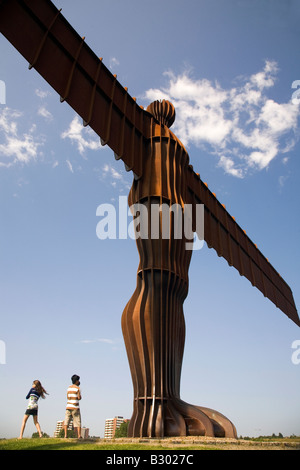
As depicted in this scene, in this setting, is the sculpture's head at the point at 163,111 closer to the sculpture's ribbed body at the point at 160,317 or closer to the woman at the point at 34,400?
the sculpture's ribbed body at the point at 160,317

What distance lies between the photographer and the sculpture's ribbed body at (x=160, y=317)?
9750mm

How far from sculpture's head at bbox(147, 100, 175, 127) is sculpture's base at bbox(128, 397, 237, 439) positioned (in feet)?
31.5

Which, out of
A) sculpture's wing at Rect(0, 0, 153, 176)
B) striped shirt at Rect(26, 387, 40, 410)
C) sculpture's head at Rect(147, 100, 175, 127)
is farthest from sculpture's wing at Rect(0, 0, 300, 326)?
striped shirt at Rect(26, 387, 40, 410)

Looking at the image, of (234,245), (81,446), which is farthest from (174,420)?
(234,245)

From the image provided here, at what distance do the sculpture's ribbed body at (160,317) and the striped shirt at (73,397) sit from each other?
237 centimetres

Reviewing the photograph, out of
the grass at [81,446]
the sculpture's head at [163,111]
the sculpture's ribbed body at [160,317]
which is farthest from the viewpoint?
the sculpture's head at [163,111]

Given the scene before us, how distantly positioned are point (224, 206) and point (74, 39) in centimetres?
929

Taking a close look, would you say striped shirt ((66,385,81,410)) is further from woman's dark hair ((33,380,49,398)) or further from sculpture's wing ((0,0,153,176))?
sculpture's wing ((0,0,153,176))

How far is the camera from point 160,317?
10.7 m

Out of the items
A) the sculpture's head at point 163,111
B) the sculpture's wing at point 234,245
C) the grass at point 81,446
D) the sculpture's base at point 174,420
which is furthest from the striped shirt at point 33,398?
the sculpture's head at point 163,111

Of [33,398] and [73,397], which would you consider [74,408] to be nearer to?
[73,397]

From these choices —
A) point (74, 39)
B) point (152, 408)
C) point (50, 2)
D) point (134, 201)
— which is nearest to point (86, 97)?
point (74, 39)
